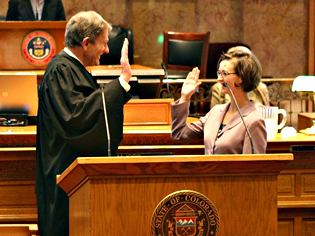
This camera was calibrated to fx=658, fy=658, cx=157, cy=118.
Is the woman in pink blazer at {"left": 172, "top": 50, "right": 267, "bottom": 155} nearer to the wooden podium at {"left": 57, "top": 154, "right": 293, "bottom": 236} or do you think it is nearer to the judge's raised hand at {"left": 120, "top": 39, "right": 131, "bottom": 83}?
the judge's raised hand at {"left": 120, "top": 39, "right": 131, "bottom": 83}

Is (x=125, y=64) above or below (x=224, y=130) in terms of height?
above

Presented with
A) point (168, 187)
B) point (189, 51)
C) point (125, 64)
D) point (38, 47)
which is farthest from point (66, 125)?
point (189, 51)

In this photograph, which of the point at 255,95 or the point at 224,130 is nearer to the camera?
the point at 224,130

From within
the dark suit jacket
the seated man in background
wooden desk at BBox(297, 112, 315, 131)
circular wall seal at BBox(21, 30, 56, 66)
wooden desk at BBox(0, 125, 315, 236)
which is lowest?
wooden desk at BBox(0, 125, 315, 236)

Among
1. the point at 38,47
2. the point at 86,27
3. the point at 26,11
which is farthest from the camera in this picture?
the point at 26,11

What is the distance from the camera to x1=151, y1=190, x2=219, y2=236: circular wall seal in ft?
7.73

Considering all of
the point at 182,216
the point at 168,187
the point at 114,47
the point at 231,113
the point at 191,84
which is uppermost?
the point at 114,47

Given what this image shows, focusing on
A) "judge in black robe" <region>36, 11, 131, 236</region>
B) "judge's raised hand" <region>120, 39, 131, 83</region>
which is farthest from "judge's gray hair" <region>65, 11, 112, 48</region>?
"judge's raised hand" <region>120, 39, 131, 83</region>

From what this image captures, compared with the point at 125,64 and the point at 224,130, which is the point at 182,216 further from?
the point at 224,130

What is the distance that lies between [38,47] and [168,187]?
2.64 metres

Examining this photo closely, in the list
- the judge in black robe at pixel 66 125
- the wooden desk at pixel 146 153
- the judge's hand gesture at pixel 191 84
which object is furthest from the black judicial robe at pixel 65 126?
the wooden desk at pixel 146 153

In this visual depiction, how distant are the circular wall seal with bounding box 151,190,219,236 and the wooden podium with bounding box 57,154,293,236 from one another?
0.07 ft

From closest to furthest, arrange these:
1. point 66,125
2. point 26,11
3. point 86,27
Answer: point 66,125
point 86,27
point 26,11

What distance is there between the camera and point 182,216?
2357 mm
